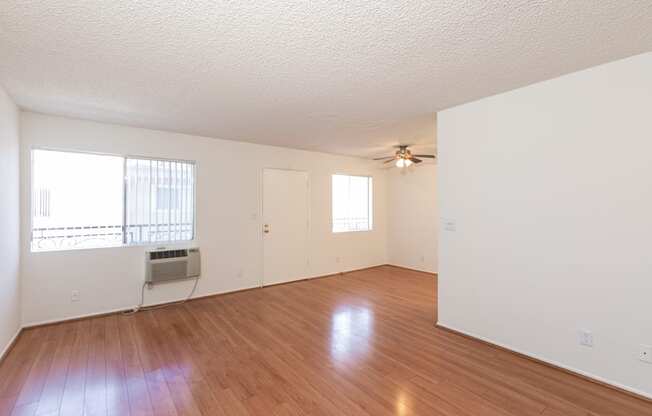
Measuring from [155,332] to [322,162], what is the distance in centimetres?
391

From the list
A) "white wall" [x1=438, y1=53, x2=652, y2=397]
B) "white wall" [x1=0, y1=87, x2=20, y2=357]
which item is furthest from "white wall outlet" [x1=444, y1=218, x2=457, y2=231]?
"white wall" [x1=0, y1=87, x2=20, y2=357]

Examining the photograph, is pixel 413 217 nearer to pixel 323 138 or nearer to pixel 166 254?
pixel 323 138

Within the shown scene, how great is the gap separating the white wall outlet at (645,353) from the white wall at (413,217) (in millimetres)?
3908

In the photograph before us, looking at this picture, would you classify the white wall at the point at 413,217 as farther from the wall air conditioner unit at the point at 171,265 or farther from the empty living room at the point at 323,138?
the wall air conditioner unit at the point at 171,265

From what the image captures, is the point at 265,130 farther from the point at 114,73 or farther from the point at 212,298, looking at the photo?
the point at 212,298

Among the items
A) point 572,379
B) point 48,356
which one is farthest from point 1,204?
point 572,379

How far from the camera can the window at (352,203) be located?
622cm

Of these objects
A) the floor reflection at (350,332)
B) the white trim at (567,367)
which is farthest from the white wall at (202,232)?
the white trim at (567,367)

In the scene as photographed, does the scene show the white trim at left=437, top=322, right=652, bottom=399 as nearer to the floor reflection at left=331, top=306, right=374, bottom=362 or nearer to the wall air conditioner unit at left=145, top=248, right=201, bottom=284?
the floor reflection at left=331, top=306, right=374, bottom=362

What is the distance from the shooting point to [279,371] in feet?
8.21

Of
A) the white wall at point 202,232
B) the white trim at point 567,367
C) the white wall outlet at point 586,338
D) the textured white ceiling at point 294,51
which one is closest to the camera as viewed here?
the textured white ceiling at point 294,51

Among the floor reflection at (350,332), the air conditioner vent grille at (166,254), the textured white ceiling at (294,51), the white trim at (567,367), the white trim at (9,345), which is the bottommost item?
the floor reflection at (350,332)

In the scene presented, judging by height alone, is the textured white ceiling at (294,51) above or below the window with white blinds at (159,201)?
above

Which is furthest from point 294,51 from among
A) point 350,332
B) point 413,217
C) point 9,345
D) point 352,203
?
point 413,217
